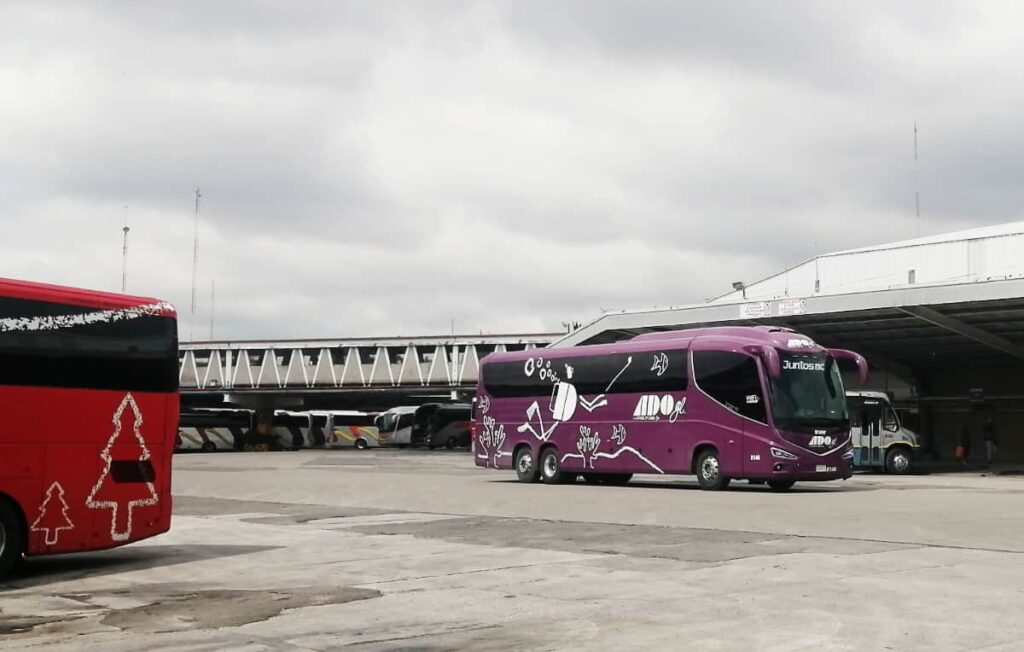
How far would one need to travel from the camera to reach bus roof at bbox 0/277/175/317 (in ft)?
38.5

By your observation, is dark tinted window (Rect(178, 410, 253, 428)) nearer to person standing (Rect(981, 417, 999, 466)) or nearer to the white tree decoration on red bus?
person standing (Rect(981, 417, 999, 466))

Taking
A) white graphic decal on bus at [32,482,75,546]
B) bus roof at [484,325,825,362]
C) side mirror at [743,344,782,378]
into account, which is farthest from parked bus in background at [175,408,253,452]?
white graphic decal on bus at [32,482,75,546]

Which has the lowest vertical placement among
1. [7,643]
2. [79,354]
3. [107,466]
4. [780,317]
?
[7,643]

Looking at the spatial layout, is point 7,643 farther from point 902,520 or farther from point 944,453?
point 944,453

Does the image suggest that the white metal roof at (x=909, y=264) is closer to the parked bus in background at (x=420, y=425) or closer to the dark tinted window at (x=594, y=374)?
the dark tinted window at (x=594, y=374)

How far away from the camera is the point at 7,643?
27.2ft

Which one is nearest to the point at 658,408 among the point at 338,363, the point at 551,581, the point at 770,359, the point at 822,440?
the point at 770,359

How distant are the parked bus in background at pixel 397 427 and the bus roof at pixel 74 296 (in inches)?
2839

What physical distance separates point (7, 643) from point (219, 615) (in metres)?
1.58

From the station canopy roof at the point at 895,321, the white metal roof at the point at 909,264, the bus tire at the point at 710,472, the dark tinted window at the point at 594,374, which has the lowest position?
the bus tire at the point at 710,472

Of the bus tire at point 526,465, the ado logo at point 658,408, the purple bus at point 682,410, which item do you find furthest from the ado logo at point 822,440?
the bus tire at point 526,465

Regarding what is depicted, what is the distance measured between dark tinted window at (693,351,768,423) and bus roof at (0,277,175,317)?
14.7m

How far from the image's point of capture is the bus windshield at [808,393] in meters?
25.1

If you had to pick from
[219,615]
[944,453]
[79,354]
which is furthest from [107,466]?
[944,453]
